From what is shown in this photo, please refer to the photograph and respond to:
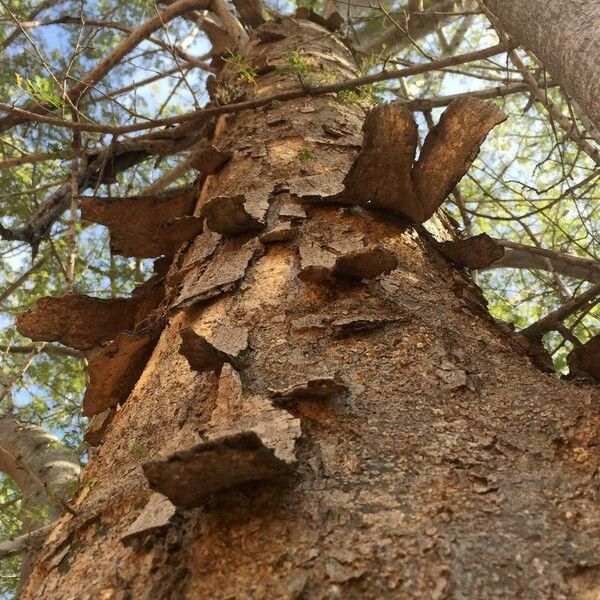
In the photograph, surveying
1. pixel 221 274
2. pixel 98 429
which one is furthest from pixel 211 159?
pixel 98 429

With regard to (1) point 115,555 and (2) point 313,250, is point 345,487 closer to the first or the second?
(1) point 115,555

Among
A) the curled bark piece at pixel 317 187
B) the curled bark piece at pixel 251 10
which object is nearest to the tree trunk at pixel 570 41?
the curled bark piece at pixel 317 187

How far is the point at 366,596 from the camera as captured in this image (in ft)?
2.53

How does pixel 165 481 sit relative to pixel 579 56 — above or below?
below

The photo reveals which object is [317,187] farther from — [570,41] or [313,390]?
[313,390]

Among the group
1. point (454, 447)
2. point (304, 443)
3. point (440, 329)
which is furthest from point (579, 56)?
point (304, 443)

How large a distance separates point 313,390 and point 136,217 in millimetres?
1355

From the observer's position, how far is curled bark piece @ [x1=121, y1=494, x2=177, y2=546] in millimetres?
922

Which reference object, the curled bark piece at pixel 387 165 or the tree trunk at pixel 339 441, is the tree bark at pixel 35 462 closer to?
the tree trunk at pixel 339 441

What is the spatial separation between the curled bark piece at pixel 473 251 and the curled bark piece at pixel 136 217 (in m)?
0.92

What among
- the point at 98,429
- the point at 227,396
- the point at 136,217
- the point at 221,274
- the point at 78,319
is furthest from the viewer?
the point at 136,217

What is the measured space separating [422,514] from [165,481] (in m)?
0.34

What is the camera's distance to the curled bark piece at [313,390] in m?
1.12

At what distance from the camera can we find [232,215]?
1.70 metres
